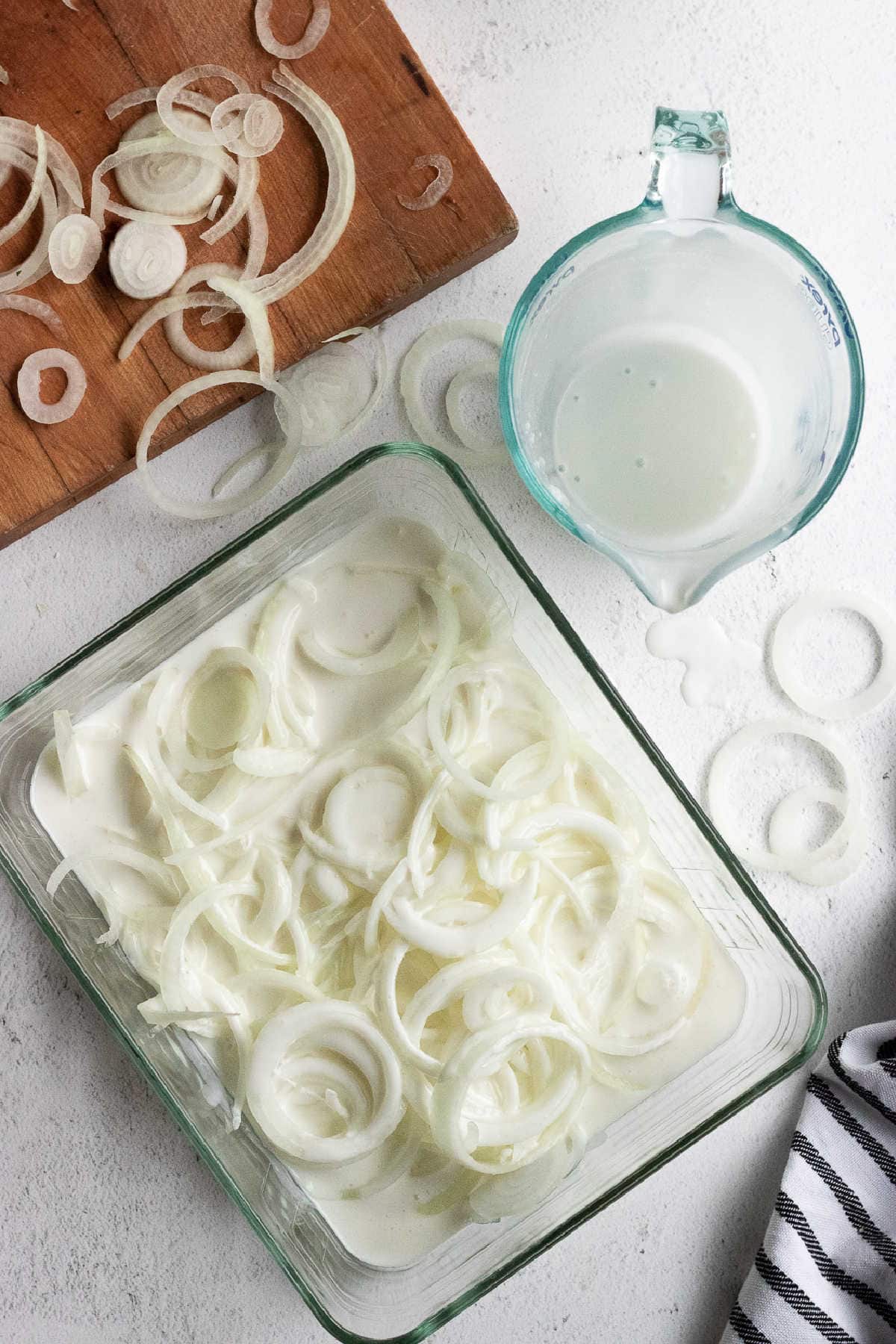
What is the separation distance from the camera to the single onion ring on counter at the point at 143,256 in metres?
1.18

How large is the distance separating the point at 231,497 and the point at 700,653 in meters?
0.52

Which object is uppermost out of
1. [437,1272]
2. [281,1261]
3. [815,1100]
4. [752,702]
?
[752,702]

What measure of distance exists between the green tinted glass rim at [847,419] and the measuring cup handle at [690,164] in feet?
0.07

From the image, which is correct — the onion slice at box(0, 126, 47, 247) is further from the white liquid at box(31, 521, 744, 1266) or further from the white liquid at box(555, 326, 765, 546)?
the white liquid at box(555, 326, 765, 546)

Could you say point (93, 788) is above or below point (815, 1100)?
above

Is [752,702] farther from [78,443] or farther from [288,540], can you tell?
[78,443]

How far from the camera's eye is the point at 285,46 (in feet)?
3.93

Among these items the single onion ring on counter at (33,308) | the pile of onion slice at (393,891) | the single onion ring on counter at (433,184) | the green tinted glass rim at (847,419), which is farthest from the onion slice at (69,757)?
the single onion ring on counter at (433,184)

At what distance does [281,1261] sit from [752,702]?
2.35ft

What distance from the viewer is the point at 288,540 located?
1.17 m

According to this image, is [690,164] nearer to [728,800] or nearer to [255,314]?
[255,314]

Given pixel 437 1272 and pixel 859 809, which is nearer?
pixel 437 1272

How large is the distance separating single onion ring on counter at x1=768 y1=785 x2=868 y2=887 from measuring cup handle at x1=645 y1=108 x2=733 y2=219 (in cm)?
59

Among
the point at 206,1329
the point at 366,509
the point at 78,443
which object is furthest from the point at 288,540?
the point at 206,1329
